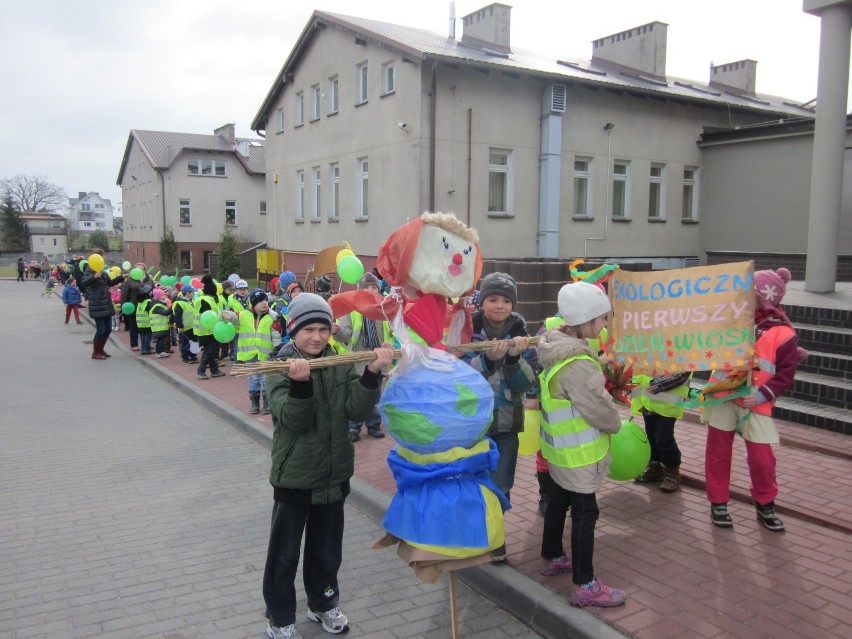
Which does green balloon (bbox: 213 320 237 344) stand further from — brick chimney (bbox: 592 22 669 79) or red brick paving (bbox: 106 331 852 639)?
brick chimney (bbox: 592 22 669 79)

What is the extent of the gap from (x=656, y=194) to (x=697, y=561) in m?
19.1

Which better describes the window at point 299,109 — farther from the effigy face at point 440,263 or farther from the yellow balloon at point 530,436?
the effigy face at point 440,263

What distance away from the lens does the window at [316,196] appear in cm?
2391

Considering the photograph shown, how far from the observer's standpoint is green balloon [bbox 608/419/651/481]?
5.19 metres

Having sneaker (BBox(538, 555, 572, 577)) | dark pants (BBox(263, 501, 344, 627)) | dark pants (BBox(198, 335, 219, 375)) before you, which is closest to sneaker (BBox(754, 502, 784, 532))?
sneaker (BBox(538, 555, 572, 577))

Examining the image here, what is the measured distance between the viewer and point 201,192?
4422 cm

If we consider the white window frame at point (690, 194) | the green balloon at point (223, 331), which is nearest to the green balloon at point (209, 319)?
the green balloon at point (223, 331)

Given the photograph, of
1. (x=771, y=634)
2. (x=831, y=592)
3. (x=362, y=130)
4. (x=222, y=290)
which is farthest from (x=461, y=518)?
(x=362, y=130)

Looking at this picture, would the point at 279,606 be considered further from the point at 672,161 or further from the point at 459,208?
the point at 672,161

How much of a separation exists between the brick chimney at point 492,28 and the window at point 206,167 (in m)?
27.8

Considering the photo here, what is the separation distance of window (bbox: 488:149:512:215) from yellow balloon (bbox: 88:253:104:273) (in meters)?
9.74

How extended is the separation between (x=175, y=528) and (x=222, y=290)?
26.9 ft

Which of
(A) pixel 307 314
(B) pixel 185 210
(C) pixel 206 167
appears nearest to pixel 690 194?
(A) pixel 307 314

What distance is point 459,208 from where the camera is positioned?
58.6 feet
